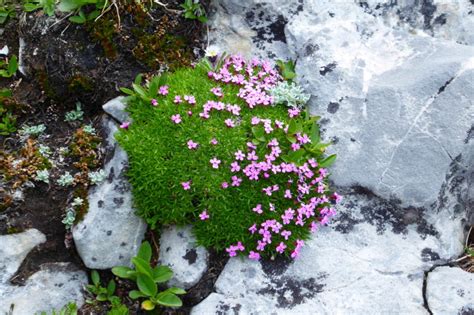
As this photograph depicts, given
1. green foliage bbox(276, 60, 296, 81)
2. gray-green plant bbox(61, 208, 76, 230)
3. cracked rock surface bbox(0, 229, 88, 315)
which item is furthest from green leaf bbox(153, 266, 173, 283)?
green foliage bbox(276, 60, 296, 81)

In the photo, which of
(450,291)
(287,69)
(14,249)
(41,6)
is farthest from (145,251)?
(41,6)

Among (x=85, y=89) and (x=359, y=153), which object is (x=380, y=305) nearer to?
(x=359, y=153)

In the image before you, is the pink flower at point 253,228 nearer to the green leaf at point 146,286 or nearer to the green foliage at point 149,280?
the green foliage at point 149,280

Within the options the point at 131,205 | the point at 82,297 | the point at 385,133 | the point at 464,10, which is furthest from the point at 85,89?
the point at 464,10

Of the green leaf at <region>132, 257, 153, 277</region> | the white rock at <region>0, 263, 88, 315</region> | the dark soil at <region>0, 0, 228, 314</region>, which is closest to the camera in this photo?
the green leaf at <region>132, 257, 153, 277</region>

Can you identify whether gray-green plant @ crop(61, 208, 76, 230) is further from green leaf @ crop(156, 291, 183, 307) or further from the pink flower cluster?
the pink flower cluster
